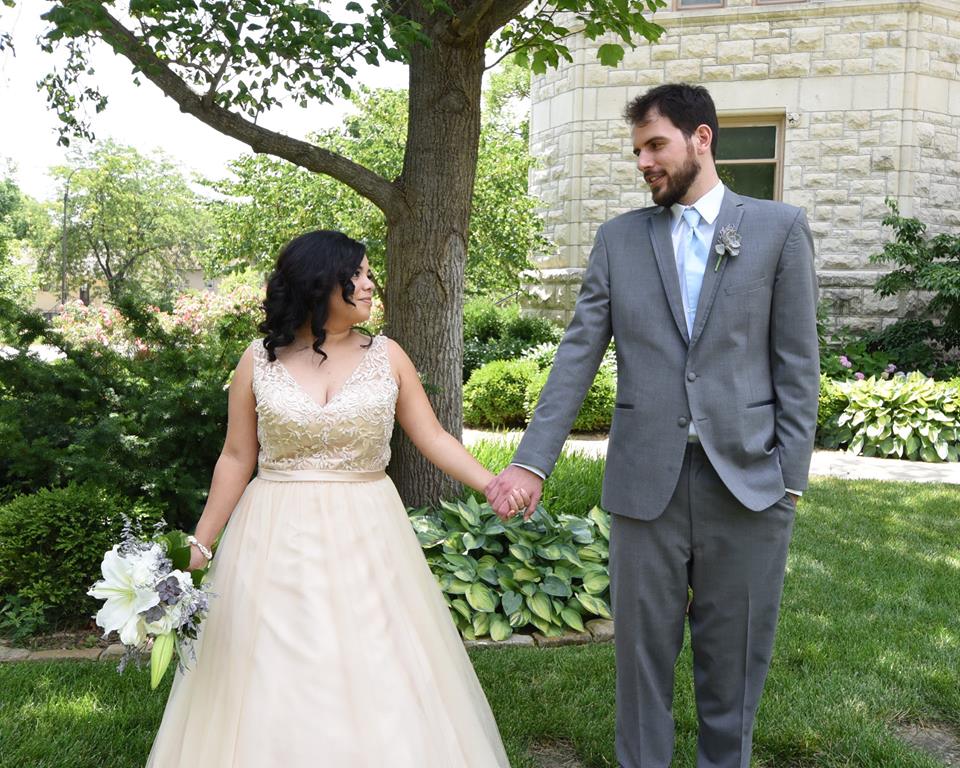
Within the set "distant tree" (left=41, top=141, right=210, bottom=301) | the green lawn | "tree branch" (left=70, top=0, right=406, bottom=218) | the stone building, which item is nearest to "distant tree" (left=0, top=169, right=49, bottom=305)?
"distant tree" (left=41, top=141, right=210, bottom=301)

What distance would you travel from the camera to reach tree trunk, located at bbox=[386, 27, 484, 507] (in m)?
5.61

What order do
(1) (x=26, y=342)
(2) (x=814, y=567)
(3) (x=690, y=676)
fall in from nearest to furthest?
(3) (x=690, y=676) < (1) (x=26, y=342) < (2) (x=814, y=567)

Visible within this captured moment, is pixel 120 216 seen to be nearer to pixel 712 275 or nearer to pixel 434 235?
pixel 434 235

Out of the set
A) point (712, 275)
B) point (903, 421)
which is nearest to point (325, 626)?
point (712, 275)

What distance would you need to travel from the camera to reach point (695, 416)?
9.25 ft

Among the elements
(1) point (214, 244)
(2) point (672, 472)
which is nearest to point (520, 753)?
(2) point (672, 472)

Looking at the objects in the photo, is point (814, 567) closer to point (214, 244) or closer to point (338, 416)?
point (338, 416)

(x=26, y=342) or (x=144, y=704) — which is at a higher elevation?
(x=26, y=342)

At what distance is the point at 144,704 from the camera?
150 inches

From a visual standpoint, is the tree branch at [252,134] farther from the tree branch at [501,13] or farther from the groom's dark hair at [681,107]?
the groom's dark hair at [681,107]

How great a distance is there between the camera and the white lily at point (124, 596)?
2.49 meters

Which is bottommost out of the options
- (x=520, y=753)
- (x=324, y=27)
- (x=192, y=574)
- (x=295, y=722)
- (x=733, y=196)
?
(x=520, y=753)

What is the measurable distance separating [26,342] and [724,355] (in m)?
4.25

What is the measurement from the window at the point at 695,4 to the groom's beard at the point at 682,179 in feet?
36.3
